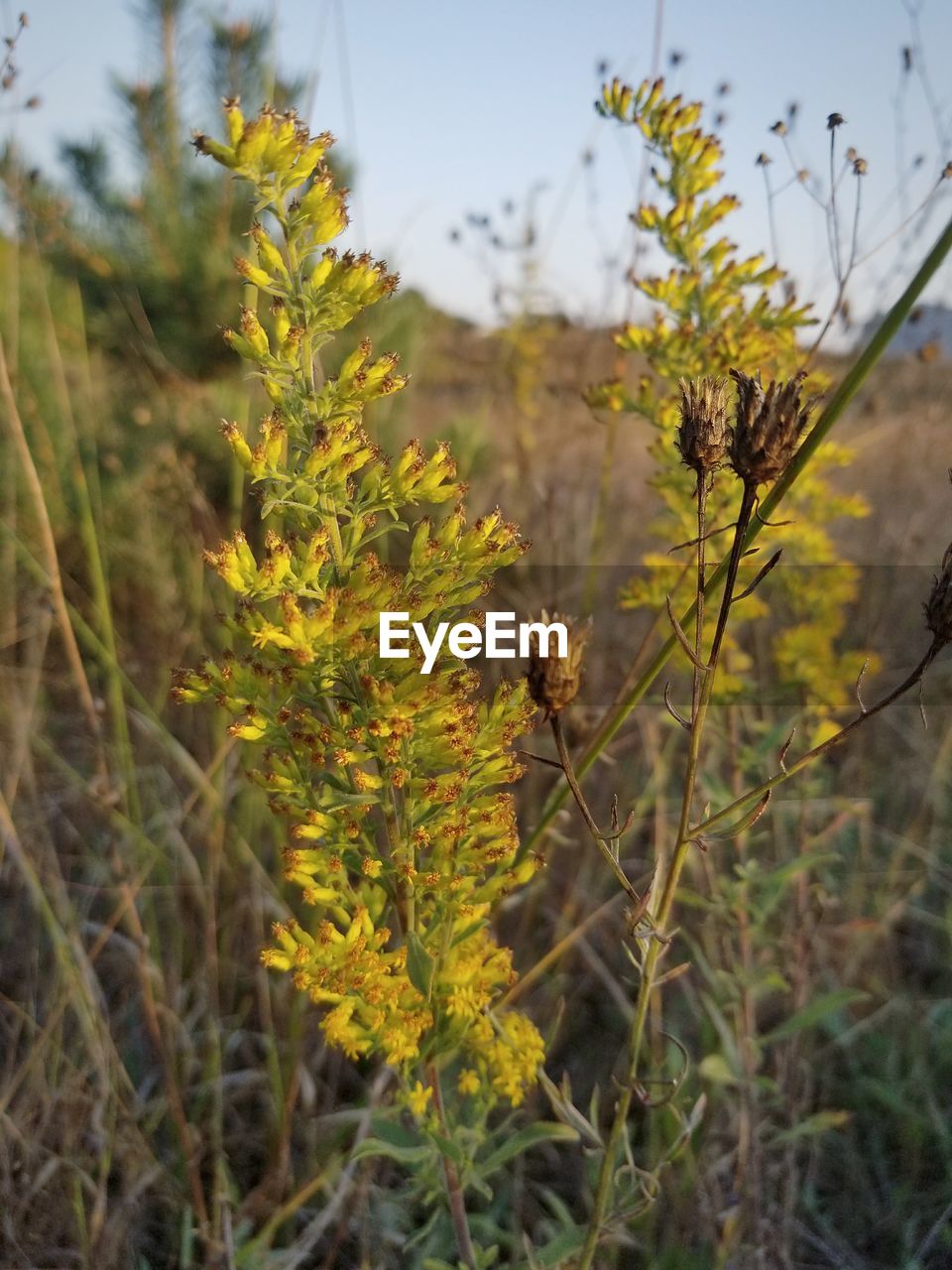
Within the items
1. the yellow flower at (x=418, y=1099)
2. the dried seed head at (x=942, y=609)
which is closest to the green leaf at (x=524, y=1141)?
the yellow flower at (x=418, y=1099)

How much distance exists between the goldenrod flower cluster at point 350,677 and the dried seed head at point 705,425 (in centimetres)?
29

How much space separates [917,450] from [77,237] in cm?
545

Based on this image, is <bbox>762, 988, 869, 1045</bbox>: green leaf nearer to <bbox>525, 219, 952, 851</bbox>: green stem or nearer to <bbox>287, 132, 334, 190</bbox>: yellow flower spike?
<bbox>525, 219, 952, 851</bbox>: green stem

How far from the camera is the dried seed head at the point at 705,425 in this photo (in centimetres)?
96

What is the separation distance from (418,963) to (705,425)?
2.45ft

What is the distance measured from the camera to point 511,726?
3.94 feet

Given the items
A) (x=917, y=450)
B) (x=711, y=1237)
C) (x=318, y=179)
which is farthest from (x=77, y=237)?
(x=917, y=450)

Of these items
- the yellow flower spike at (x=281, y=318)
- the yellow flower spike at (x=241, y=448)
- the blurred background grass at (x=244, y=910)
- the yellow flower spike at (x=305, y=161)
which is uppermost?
the yellow flower spike at (x=305, y=161)

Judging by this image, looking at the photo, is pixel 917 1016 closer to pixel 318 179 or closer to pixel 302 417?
pixel 302 417

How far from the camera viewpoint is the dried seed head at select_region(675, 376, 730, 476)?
0.96 meters

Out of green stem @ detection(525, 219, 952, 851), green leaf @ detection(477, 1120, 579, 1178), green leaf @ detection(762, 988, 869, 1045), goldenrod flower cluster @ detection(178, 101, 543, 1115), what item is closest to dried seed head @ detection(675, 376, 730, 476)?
green stem @ detection(525, 219, 952, 851)

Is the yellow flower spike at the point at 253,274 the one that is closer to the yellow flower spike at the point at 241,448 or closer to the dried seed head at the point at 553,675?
the yellow flower spike at the point at 241,448

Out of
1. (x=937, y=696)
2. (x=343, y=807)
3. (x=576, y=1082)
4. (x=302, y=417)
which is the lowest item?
(x=576, y=1082)

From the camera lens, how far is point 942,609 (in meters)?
1.00
